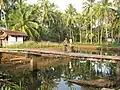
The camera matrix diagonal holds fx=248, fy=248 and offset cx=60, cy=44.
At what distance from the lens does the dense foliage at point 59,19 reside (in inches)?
1873

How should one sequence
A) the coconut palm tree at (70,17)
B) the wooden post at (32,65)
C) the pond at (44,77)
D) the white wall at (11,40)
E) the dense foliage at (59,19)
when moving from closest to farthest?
1. the pond at (44,77)
2. the wooden post at (32,65)
3. the white wall at (11,40)
4. the dense foliage at (59,19)
5. the coconut palm tree at (70,17)

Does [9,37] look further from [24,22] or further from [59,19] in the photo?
[59,19]

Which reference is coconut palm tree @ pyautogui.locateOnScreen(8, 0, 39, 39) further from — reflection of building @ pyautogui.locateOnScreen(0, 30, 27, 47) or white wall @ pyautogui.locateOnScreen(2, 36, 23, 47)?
reflection of building @ pyautogui.locateOnScreen(0, 30, 27, 47)

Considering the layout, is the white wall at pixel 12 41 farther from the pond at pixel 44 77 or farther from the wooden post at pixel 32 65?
the wooden post at pixel 32 65

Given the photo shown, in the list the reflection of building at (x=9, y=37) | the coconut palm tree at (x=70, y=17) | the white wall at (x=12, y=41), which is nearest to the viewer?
the reflection of building at (x=9, y=37)

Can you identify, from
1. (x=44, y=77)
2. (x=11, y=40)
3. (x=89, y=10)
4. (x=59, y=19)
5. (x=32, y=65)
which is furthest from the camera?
(x=59, y=19)

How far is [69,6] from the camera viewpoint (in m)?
69.4

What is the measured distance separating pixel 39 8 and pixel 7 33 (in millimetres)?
22855

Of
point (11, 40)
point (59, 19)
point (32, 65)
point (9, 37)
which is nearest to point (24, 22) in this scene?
point (11, 40)

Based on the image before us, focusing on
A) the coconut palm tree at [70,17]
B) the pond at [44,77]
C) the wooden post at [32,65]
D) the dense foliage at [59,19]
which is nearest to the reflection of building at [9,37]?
the dense foliage at [59,19]

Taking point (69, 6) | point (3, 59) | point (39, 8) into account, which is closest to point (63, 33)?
point (69, 6)

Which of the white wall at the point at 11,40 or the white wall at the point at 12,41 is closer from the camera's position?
the white wall at the point at 12,41

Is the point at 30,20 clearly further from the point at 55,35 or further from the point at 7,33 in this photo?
the point at 55,35

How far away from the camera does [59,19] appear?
66812 millimetres
